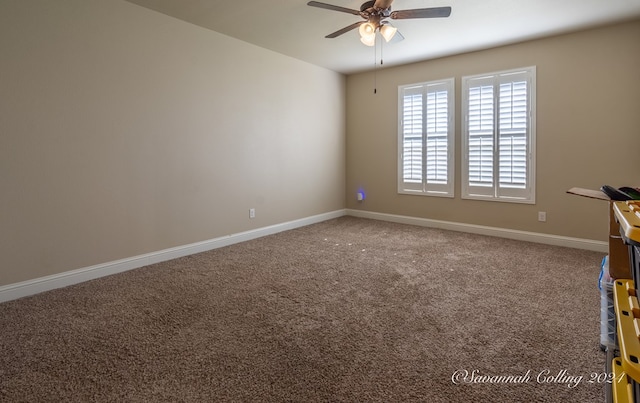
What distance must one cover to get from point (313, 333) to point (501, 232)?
3518 millimetres

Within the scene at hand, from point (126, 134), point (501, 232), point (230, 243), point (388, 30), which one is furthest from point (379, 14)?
point (501, 232)

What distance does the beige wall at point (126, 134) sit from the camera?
2.71 meters

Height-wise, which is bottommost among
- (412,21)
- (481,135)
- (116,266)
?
(116,266)

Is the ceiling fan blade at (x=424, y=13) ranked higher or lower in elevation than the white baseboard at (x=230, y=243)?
higher

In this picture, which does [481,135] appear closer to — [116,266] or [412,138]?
[412,138]

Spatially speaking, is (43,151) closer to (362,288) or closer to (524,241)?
(362,288)

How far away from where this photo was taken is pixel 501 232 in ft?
15.1

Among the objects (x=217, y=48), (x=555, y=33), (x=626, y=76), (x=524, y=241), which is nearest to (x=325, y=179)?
(x=217, y=48)

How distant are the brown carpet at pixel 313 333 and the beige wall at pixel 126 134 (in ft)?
1.61

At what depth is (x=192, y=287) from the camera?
291cm

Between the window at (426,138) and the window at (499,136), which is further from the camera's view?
the window at (426,138)

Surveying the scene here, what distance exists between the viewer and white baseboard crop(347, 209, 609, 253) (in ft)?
13.1

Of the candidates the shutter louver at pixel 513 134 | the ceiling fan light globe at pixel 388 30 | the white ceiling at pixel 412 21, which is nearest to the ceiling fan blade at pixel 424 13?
the ceiling fan light globe at pixel 388 30

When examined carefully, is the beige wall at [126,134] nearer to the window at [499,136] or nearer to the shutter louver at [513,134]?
the window at [499,136]
